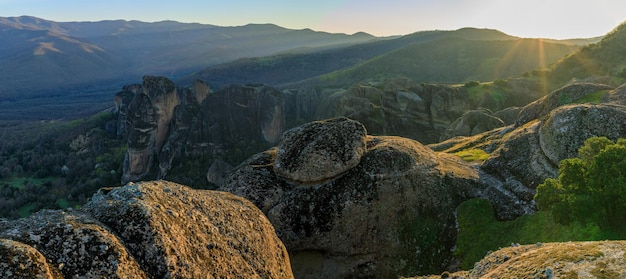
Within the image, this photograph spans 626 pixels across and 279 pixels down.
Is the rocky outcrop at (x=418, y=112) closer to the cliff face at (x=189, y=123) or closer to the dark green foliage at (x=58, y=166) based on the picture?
the cliff face at (x=189, y=123)

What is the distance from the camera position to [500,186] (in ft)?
104

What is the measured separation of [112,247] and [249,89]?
12716 cm

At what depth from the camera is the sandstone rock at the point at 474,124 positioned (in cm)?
6744

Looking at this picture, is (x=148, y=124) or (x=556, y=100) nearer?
(x=556, y=100)

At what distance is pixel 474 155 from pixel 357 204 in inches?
706

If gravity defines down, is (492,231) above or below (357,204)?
below

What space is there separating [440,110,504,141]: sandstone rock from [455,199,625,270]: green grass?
4130 cm

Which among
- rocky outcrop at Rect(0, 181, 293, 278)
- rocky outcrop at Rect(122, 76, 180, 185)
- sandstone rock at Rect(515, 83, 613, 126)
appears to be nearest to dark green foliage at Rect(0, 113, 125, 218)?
rocky outcrop at Rect(122, 76, 180, 185)

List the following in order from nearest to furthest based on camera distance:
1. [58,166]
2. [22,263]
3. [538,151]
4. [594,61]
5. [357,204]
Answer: [22,263] < [357,204] < [538,151] < [594,61] < [58,166]

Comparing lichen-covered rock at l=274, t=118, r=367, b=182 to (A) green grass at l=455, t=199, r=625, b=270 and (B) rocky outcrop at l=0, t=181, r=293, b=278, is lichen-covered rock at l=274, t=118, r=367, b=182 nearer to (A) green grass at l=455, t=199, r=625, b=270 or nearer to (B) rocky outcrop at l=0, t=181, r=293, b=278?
(A) green grass at l=455, t=199, r=625, b=270

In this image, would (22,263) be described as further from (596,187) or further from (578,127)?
(578,127)

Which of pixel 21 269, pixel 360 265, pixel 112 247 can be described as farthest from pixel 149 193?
pixel 360 265

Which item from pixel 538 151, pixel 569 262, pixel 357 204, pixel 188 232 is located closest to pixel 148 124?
pixel 357 204

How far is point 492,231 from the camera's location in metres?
27.8
